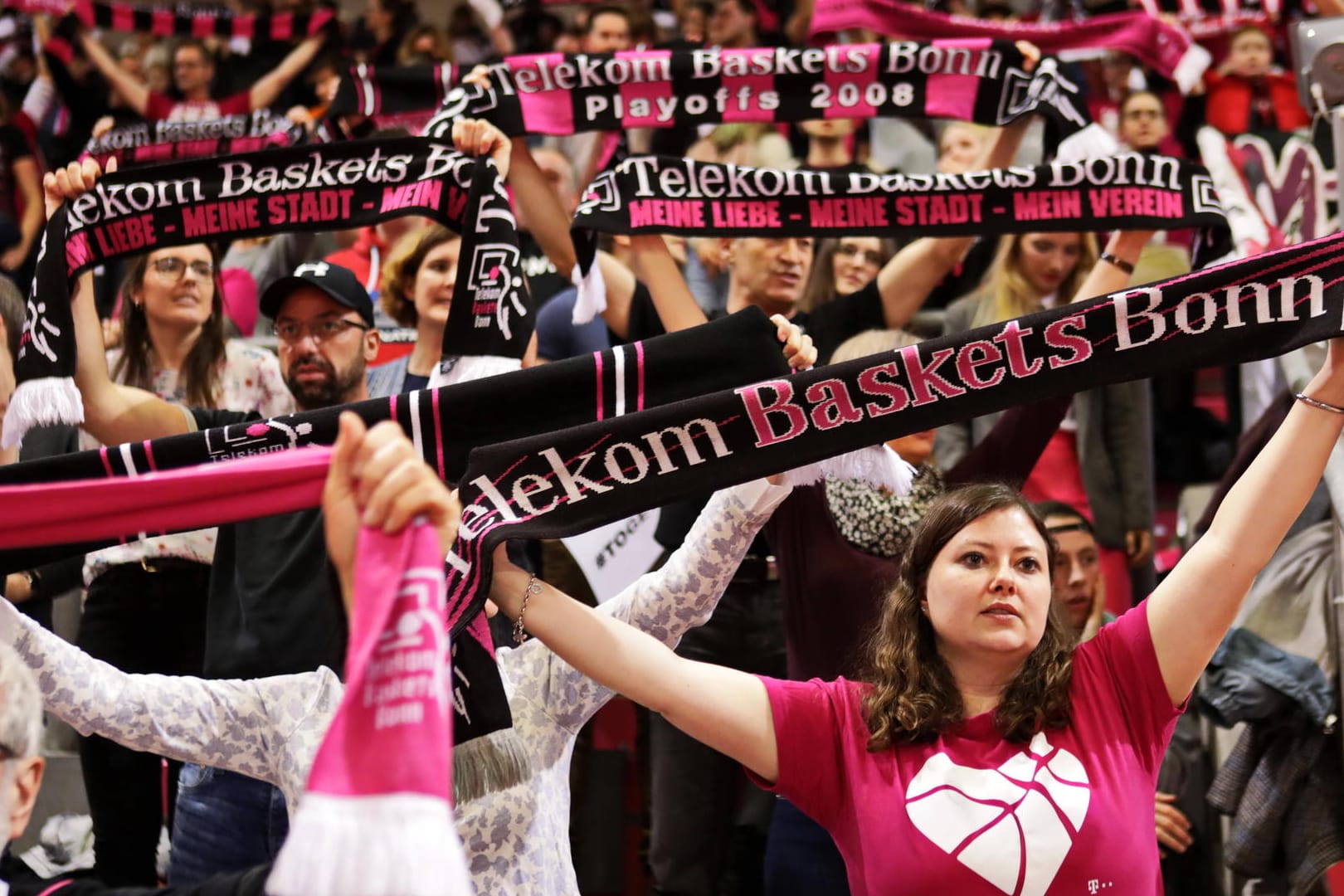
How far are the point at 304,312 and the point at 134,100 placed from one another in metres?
4.62

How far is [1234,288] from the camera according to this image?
2.56 meters

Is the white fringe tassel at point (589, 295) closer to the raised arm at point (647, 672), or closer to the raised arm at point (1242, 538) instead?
the raised arm at point (647, 672)

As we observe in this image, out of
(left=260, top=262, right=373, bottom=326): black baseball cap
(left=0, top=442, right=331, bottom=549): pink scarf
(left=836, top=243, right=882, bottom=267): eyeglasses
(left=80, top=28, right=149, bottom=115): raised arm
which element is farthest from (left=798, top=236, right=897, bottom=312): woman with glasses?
(left=80, top=28, right=149, bottom=115): raised arm

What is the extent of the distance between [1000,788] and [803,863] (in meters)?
0.87

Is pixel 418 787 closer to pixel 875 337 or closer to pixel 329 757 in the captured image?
pixel 329 757

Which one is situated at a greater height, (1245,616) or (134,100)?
(134,100)

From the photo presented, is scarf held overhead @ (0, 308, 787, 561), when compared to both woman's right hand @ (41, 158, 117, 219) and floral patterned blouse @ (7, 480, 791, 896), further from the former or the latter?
woman's right hand @ (41, 158, 117, 219)

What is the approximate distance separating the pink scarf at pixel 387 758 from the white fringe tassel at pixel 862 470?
0.93 metres

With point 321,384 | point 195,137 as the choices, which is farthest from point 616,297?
point 195,137

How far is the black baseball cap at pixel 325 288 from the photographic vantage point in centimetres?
347

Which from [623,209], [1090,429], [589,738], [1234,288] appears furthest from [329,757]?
[1090,429]

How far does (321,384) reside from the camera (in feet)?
11.2

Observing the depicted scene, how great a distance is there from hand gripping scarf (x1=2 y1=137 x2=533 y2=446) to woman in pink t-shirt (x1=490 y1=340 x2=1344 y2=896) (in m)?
1.04

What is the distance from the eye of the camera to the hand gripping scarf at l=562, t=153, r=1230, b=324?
3.69m
